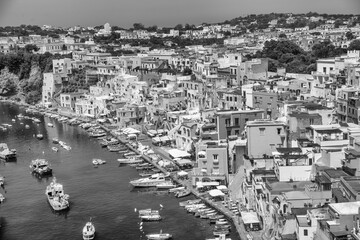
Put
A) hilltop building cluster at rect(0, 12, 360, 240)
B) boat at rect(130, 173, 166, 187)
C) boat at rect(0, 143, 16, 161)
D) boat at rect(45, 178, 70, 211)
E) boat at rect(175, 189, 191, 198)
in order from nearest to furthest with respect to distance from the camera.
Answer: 1. hilltop building cluster at rect(0, 12, 360, 240)
2. boat at rect(45, 178, 70, 211)
3. boat at rect(175, 189, 191, 198)
4. boat at rect(130, 173, 166, 187)
5. boat at rect(0, 143, 16, 161)

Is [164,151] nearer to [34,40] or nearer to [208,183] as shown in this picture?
[208,183]

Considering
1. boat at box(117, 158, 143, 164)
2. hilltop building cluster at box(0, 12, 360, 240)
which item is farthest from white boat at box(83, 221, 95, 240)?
boat at box(117, 158, 143, 164)

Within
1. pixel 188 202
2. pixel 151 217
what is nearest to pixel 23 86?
pixel 188 202

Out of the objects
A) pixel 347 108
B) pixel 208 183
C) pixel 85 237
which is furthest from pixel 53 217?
pixel 347 108

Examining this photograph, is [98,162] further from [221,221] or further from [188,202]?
[221,221]

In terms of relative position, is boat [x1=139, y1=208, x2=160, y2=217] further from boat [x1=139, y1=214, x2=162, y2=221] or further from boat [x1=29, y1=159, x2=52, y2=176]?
boat [x1=29, y1=159, x2=52, y2=176]
